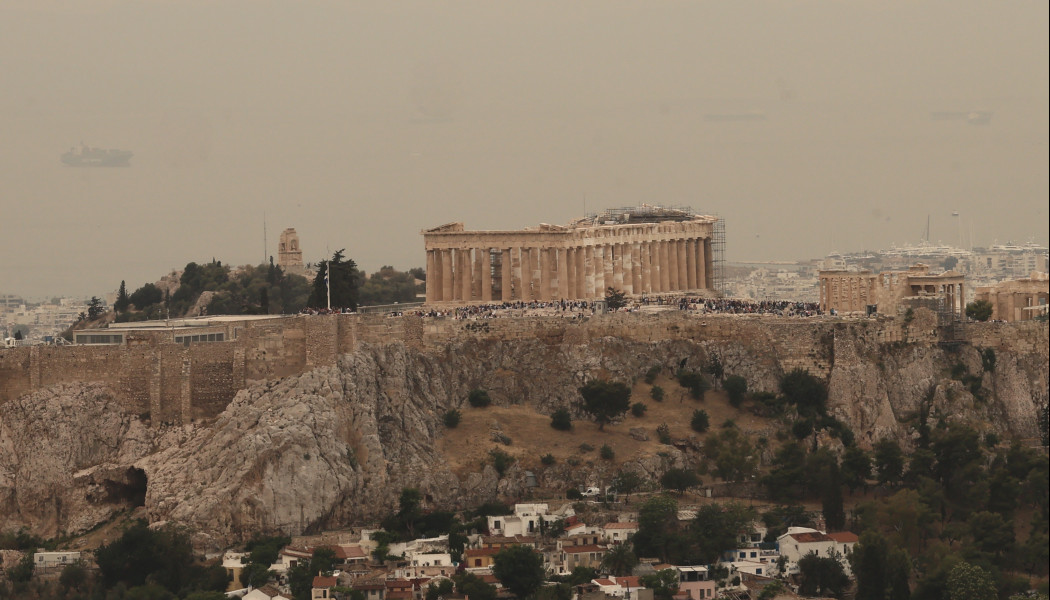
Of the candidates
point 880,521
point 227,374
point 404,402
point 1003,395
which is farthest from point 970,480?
point 227,374

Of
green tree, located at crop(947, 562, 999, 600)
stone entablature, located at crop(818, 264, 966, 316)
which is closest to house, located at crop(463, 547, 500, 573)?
green tree, located at crop(947, 562, 999, 600)

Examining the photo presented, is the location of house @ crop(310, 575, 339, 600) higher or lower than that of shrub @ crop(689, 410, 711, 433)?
lower

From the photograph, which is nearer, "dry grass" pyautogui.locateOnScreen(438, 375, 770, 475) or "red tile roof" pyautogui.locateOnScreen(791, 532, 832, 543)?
"red tile roof" pyautogui.locateOnScreen(791, 532, 832, 543)

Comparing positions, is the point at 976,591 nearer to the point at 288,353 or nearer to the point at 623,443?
the point at 623,443

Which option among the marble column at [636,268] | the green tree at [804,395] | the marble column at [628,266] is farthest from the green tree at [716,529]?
the marble column at [636,268]

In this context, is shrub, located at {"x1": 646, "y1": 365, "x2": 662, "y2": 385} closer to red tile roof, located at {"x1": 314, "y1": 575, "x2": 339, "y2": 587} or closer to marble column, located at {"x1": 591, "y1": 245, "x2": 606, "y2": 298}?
marble column, located at {"x1": 591, "y1": 245, "x2": 606, "y2": 298}
